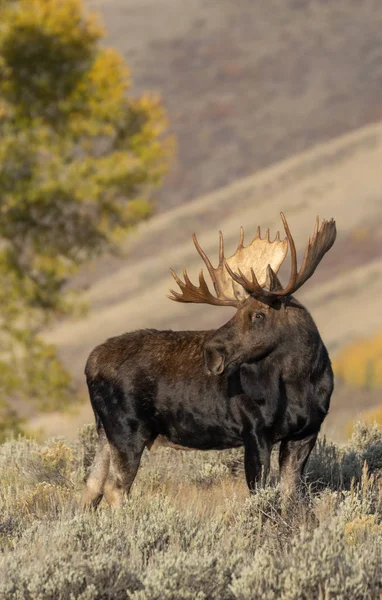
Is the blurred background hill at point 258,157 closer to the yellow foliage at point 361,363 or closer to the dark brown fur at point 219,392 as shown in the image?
the yellow foliage at point 361,363

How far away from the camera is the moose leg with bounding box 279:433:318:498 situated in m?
7.39

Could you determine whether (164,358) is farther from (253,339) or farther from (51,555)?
(51,555)

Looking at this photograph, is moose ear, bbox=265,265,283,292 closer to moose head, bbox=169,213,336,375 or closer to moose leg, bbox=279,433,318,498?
moose head, bbox=169,213,336,375

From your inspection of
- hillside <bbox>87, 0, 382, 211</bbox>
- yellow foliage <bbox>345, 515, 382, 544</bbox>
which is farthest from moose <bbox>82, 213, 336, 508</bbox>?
hillside <bbox>87, 0, 382, 211</bbox>

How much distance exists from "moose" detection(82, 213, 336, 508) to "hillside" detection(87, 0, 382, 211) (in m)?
78.5

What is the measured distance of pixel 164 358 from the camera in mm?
7973

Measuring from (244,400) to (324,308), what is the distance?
47.7 metres

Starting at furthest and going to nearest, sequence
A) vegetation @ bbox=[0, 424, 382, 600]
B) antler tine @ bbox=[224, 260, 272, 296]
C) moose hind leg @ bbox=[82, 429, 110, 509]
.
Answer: moose hind leg @ bbox=[82, 429, 110, 509], antler tine @ bbox=[224, 260, 272, 296], vegetation @ bbox=[0, 424, 382, 600]

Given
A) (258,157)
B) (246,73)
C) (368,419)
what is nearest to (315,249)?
(368,419)

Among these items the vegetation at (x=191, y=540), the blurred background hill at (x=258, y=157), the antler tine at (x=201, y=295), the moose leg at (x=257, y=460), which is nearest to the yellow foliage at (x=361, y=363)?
the blurred background hill at (x=258, y=157)

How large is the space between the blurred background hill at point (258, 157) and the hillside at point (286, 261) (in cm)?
14

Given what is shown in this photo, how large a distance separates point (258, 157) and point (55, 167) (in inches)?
2855

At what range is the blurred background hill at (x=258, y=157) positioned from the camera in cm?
5425

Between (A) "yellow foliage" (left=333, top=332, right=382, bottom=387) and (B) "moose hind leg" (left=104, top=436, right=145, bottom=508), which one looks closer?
(B) "moose hind leg" (left=104, top=436, right=145, bottom=508)
